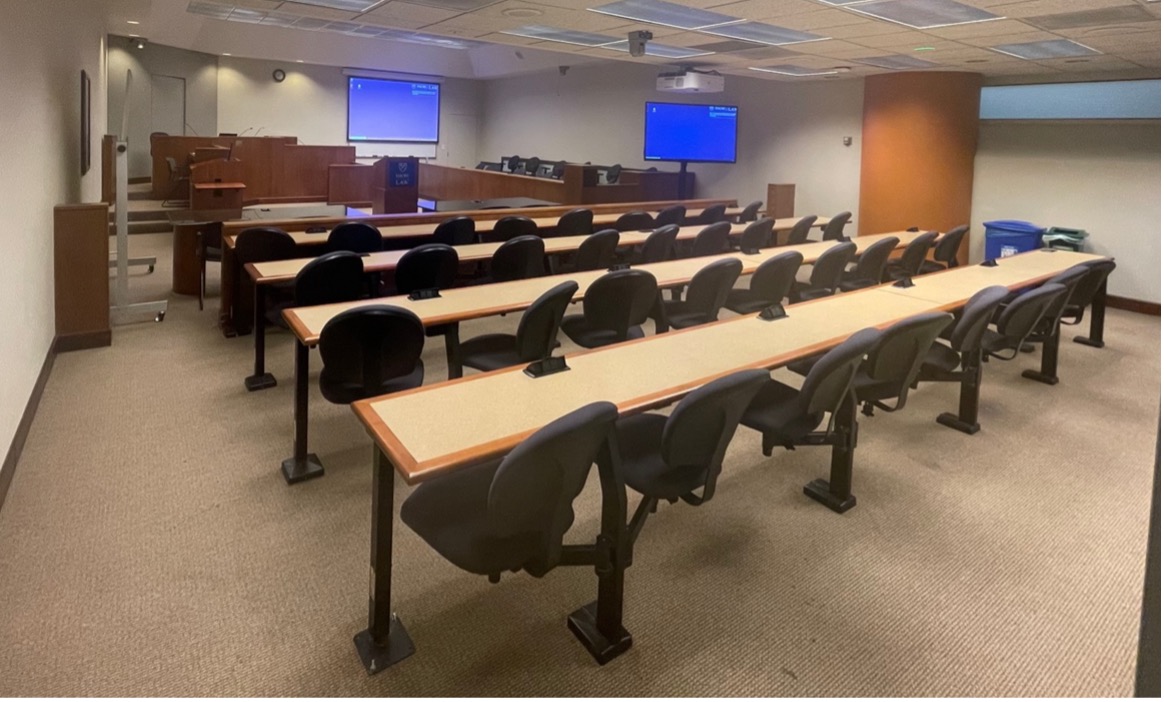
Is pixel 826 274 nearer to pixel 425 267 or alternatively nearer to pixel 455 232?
pixel 425 267

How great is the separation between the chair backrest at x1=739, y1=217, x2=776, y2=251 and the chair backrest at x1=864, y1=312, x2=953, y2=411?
322cm

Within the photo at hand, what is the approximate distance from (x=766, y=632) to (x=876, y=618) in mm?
402

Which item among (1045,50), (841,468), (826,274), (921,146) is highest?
(1045,50)

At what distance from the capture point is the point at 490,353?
148 inches

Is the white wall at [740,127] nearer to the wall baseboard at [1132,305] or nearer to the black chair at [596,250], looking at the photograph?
the wall baseboard at [1132,305]

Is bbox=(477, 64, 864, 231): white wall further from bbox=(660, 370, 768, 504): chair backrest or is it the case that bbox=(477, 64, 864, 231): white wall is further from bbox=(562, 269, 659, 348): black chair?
bbox=(660, 370, 768, 504): chair backrest

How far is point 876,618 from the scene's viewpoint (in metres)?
2.39

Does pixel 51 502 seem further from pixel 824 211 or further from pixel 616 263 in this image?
pixel 824 211

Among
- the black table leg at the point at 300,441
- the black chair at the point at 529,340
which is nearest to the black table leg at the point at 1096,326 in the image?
the black chair at the point at 529,340

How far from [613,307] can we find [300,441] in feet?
5.56

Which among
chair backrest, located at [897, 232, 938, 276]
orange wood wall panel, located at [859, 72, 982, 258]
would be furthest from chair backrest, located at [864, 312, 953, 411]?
orange wood wall panel, located at [859, 72, 982, 258]

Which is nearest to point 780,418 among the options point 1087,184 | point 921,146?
point 921,146

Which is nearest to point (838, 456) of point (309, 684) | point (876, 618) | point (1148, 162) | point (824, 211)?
point (876, 618)

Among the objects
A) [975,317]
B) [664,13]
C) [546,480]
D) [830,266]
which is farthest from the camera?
[664,13]
